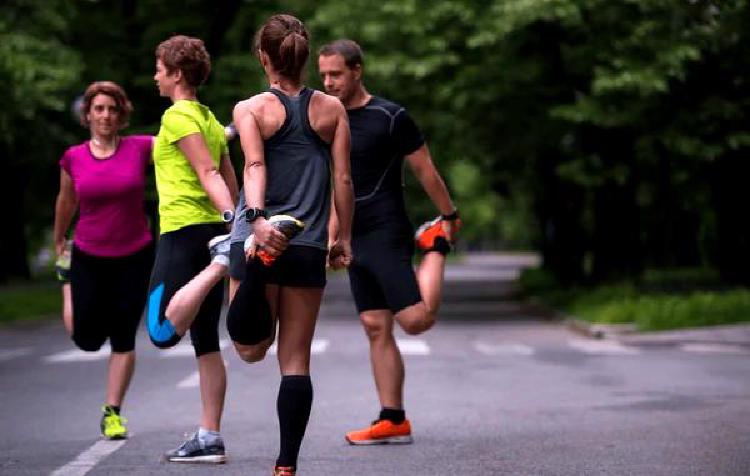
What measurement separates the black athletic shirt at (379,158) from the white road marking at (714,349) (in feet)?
29.7

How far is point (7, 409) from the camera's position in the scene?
10.1 m

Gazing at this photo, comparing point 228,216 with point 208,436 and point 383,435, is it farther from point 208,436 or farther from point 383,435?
point 383,435

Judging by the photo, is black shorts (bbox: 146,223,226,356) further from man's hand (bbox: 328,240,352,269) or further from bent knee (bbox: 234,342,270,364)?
bent knee (bbox: 234,342,270,364)

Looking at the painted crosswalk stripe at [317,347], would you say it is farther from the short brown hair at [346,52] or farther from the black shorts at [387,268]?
the short brown hair at [346,52]

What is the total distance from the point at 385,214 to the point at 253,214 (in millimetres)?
2237

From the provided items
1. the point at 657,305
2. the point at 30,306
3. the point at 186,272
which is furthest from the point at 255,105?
the point at 30,306

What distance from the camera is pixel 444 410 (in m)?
9.88

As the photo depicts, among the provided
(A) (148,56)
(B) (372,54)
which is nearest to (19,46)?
(B) (372,54)

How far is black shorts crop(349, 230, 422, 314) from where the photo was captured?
305 inches

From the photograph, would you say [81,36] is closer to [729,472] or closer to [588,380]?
[588,380]

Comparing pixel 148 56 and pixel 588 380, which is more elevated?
pixel 148 56

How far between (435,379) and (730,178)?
16.1 m

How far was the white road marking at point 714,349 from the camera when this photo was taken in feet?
53.1

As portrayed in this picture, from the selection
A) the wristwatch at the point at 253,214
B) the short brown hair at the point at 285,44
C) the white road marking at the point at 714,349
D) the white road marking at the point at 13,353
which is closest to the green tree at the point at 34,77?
the white road marking at the point at 13,353
